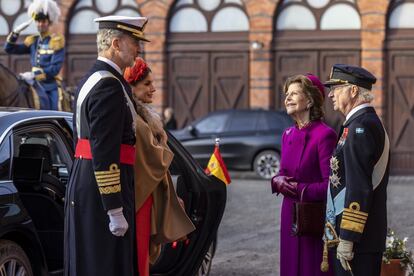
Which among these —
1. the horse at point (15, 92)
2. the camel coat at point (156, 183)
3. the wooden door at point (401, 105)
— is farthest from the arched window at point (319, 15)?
the camel coat at point (156, 183)

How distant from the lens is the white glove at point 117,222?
17.8 ft

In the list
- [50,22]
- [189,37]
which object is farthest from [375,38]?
[50,22]

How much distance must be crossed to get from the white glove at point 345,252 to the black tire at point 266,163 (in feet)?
56.2

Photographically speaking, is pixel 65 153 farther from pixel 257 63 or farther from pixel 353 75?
pixel 257 63

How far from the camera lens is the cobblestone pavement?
10.2m

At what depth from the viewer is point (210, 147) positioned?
23.1m

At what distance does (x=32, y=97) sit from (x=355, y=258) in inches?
336

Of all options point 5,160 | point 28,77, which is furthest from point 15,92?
point 5,160

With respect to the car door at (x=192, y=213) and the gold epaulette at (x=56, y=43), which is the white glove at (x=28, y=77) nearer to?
the gold epaulette at (x=56, y=43)

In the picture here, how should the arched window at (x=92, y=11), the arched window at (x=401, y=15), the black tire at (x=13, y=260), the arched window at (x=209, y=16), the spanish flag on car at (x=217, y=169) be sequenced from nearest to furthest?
the black tire at (x=13, y=260) < the spanish flag on car at (x=217, y=169) < the arched window at (x=401, y=15) < the arched window at (x=209, y=16) < the arched window at (x=92, y=11)

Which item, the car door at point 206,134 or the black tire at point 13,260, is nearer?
the black tire at point 13,260

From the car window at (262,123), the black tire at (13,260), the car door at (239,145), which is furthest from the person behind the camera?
the car window at (262,123)

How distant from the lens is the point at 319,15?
1025 inches

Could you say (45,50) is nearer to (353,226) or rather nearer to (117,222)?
(117,222)
